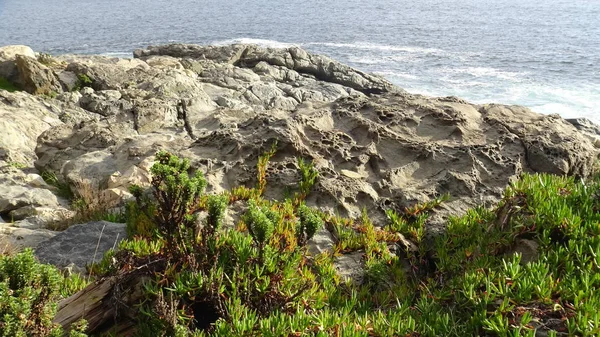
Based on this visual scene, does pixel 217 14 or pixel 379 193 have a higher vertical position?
pixel 379 193

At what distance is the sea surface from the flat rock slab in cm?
2883

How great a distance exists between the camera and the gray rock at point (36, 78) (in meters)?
23.0

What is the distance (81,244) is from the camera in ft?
26.3

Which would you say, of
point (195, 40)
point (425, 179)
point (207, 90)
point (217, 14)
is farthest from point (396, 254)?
point (217, 14)

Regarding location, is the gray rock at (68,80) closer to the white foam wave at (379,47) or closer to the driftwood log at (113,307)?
the driftwood log at (113,307)

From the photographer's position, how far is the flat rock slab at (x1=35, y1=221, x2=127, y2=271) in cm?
763

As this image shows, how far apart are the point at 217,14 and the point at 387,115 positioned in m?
77.3

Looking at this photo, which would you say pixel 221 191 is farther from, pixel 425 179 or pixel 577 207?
pixel 577 207

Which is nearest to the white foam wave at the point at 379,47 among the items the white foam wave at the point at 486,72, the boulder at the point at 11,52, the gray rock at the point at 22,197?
the white foam wave at the point at 486,72

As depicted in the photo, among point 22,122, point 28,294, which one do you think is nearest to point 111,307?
point 28,294

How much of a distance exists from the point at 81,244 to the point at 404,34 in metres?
58.6

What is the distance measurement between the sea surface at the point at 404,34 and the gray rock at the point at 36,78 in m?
23.3

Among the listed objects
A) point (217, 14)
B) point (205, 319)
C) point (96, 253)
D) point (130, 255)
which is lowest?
point (217, 14)

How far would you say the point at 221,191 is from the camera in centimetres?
874
